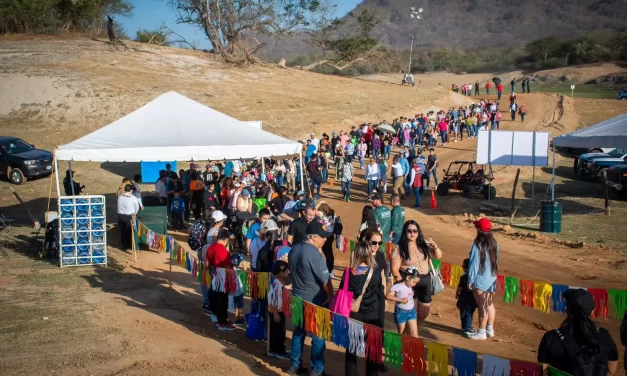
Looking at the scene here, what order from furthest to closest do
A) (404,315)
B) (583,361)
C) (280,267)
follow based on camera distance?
(280,267) → (404,315) → (583,361)

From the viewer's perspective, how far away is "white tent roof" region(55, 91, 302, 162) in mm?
15432

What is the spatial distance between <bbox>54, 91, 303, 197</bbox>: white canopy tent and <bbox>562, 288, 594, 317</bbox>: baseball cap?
1125cm

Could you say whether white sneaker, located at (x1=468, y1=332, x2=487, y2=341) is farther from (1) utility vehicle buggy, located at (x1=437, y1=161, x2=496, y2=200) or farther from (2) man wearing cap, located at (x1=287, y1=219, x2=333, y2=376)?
(1) utility vehicle buggy, located at (x1=437, y1=161, x2=496, y2=200)

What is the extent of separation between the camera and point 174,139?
53.2ft

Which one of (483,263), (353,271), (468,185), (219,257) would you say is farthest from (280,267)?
(468,185)

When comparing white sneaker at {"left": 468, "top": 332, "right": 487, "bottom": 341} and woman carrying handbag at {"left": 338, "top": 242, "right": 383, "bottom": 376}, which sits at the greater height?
woman carrying handbag at {"left": 338, "top": 242, "right": 383, "bottom": 376}

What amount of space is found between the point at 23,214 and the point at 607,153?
76.5 feet

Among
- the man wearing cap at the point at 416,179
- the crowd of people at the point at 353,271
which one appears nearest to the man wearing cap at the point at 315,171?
the man wearing cap at the point at 416,179

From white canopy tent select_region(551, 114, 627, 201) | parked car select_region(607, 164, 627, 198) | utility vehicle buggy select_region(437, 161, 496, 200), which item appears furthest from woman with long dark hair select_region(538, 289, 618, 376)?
parked car select_region(607, 164, 627, 198)

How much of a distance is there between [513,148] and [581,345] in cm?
1639

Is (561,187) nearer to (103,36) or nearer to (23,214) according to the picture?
(23,214)

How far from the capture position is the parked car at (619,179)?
22.8 metres

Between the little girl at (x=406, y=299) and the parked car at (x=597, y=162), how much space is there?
2026cm

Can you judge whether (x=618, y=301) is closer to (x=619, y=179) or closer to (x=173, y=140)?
(x=173, y=140)
